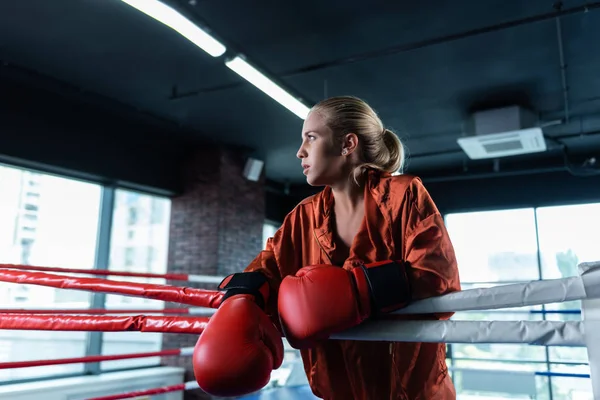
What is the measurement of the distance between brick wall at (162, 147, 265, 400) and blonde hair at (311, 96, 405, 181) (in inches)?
183

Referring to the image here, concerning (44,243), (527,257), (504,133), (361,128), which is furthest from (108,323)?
(527,257)

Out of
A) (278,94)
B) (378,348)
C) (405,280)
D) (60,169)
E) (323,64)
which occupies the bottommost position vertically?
(378,348)

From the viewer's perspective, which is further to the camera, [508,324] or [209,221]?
[209,221]

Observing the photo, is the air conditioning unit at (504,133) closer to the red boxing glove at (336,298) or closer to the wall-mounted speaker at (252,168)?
the wall-mounted speaker at (252,168)

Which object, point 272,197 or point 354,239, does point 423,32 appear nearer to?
point 354,239

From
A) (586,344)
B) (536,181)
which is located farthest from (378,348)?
(536,181)

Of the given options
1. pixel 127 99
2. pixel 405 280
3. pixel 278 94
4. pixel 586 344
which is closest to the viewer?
pixel 586 344

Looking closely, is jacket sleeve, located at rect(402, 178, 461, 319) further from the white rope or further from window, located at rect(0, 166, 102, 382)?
window, located at rect(0, 166, 102, 382)

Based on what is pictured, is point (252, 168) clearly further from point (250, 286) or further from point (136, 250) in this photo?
point (250, 286)

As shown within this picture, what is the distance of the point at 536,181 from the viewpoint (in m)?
6.71

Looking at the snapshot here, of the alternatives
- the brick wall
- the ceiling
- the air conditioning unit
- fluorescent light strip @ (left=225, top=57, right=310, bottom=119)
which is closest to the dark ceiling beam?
the ceiling

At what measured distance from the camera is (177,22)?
2.66 metres

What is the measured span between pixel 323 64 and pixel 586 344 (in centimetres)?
332

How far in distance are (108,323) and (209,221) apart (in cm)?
446
